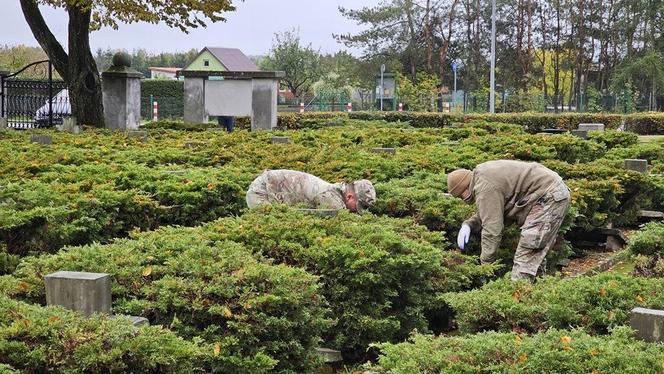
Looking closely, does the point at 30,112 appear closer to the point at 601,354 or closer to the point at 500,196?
the point at 500,196

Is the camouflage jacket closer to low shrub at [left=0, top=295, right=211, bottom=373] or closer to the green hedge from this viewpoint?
the green hedge

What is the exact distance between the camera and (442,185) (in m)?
9.25

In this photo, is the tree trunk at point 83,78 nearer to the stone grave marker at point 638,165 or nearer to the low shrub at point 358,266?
the stone grave marker at point 638,165

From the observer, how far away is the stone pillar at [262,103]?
20078 millimetres

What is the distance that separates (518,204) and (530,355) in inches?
149

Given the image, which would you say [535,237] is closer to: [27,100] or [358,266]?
[358,266]

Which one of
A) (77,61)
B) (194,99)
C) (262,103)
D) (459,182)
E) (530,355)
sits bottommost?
(530,355)

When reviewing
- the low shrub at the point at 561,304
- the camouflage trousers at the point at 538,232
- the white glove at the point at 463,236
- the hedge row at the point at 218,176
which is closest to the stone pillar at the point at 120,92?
the hedge row at the point at 218,176

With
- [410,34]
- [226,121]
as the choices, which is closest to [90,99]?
[226,121]

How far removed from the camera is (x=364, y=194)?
7969mm

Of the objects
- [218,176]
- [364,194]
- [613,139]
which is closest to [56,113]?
[613,139]

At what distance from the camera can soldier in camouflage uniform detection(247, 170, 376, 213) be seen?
784 cm

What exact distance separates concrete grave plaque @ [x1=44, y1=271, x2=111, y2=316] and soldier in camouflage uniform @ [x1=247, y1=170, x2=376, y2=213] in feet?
11.4

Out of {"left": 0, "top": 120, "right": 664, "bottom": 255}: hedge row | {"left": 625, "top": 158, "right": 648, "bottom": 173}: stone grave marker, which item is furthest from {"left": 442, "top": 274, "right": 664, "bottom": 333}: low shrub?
{"left": 625, "top": 158, "right": 648, "bottom": 173}: stone grave marker
